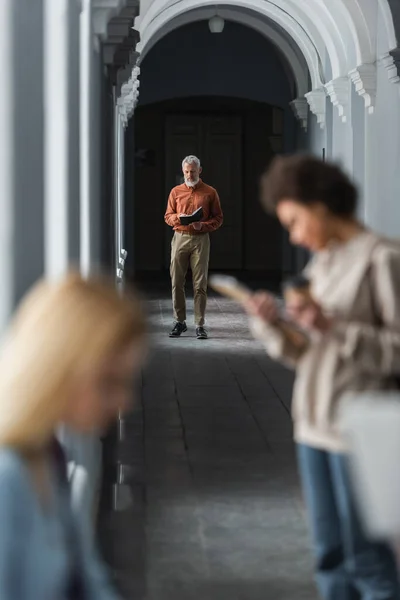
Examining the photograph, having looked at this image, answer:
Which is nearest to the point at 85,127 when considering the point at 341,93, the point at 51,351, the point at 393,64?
the point at 51,351

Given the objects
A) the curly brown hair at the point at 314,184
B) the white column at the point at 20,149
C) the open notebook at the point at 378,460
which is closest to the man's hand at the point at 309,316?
the curly brown hair at the point at 314,184

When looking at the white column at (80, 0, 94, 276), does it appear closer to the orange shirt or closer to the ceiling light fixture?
the orange shirt

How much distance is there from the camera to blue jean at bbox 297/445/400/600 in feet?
12.6

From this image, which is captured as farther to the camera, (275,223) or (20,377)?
(275,223)

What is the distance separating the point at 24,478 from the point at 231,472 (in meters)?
5.12

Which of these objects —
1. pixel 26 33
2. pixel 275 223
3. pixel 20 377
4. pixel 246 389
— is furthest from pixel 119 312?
pixel 275 223

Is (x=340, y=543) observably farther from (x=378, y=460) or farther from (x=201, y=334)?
(x=201, y=334)

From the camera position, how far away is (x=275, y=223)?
26969 mm

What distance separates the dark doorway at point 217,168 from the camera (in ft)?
87.6

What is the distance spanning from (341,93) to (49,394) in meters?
16.3

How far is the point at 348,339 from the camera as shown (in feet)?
12.1

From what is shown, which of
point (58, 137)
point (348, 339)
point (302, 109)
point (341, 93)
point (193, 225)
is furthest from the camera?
point (302, 109)

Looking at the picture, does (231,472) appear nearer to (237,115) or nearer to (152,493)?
(152,493)

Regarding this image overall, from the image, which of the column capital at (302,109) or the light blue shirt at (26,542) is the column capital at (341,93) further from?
the light blue shirt at (26,542)
